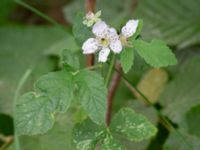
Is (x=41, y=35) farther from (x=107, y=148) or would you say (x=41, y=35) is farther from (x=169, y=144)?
(x=107, y=148)

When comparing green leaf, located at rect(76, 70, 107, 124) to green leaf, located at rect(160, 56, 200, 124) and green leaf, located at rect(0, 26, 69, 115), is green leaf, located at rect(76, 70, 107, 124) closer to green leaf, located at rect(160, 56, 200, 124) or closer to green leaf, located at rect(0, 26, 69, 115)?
green leaf, located at rect(160, 56, 200, 124)

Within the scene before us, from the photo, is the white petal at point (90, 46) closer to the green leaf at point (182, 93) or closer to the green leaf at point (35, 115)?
the green leaf at point (35, 115)

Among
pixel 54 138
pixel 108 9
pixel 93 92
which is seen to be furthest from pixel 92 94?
pixel 108 9

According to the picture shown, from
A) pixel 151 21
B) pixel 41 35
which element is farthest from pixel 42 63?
pixel 151 21

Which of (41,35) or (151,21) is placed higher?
(41,35)

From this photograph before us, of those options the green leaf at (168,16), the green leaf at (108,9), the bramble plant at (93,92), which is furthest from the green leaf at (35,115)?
the green leaf at (108,9)

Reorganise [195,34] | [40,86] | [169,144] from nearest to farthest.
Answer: [40,86] < [169,144] < [195,34]
